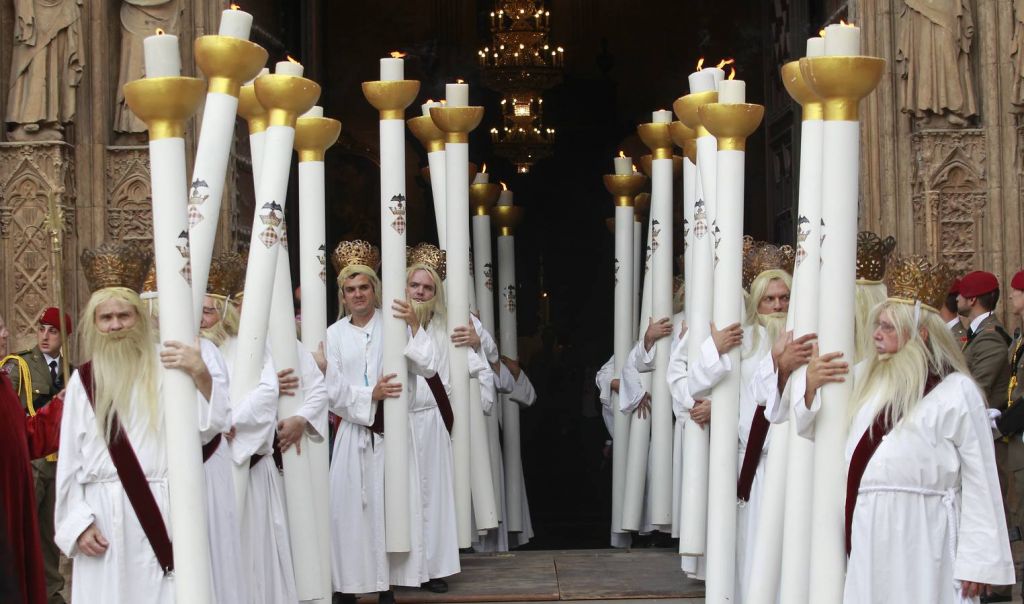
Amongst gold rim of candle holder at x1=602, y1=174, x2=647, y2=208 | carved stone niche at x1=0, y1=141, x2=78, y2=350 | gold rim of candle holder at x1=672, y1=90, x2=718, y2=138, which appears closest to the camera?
gold rim of candle holder at x1=672, y1=90, x2=718, y2=138

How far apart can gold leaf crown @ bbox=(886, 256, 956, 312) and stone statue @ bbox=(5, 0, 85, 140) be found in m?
6.66

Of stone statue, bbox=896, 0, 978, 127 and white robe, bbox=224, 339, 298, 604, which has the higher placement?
stone statue, bbox=896, 0, 978, 127

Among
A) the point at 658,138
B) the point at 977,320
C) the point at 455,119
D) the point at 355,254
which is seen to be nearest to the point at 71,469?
the point at 355,254

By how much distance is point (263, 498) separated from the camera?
718 centimetres

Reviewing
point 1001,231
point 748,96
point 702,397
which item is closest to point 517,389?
point 1001,231

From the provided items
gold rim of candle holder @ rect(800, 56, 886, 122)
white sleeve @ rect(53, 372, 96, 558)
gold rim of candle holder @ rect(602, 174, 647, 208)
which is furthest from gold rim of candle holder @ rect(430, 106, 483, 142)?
gold rim of candle holder @ rect(800, 56, 886, 122)

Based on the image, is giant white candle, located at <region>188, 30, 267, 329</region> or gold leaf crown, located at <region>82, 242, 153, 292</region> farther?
gold leaf crown, located at <region>82, 242, 153, 292</region>

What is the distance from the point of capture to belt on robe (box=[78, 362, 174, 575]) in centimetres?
588

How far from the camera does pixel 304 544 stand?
7.48m

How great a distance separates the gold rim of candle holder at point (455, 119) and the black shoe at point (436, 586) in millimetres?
2656

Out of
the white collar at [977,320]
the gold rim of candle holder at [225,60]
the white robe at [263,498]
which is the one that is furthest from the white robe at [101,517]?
the white collar at [977,320]

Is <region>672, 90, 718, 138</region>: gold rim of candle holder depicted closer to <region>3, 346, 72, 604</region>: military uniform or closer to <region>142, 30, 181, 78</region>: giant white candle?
<region>142, 30, 181, 78</region>: giant white candle

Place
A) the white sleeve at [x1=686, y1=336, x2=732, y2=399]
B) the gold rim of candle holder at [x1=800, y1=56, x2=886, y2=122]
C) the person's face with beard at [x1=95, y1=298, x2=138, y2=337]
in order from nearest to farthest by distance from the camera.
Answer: the gold rim of candle holder at [x1=800, y1=56, x2=886, y2=122]
the person's face with beard at [x1=95, y1=298, x2=138, y2=337]
the white sleeve at [x1=686, y1=336, x2=732, y2=399]

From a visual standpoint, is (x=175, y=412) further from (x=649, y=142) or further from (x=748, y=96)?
(x=748, y=96)
